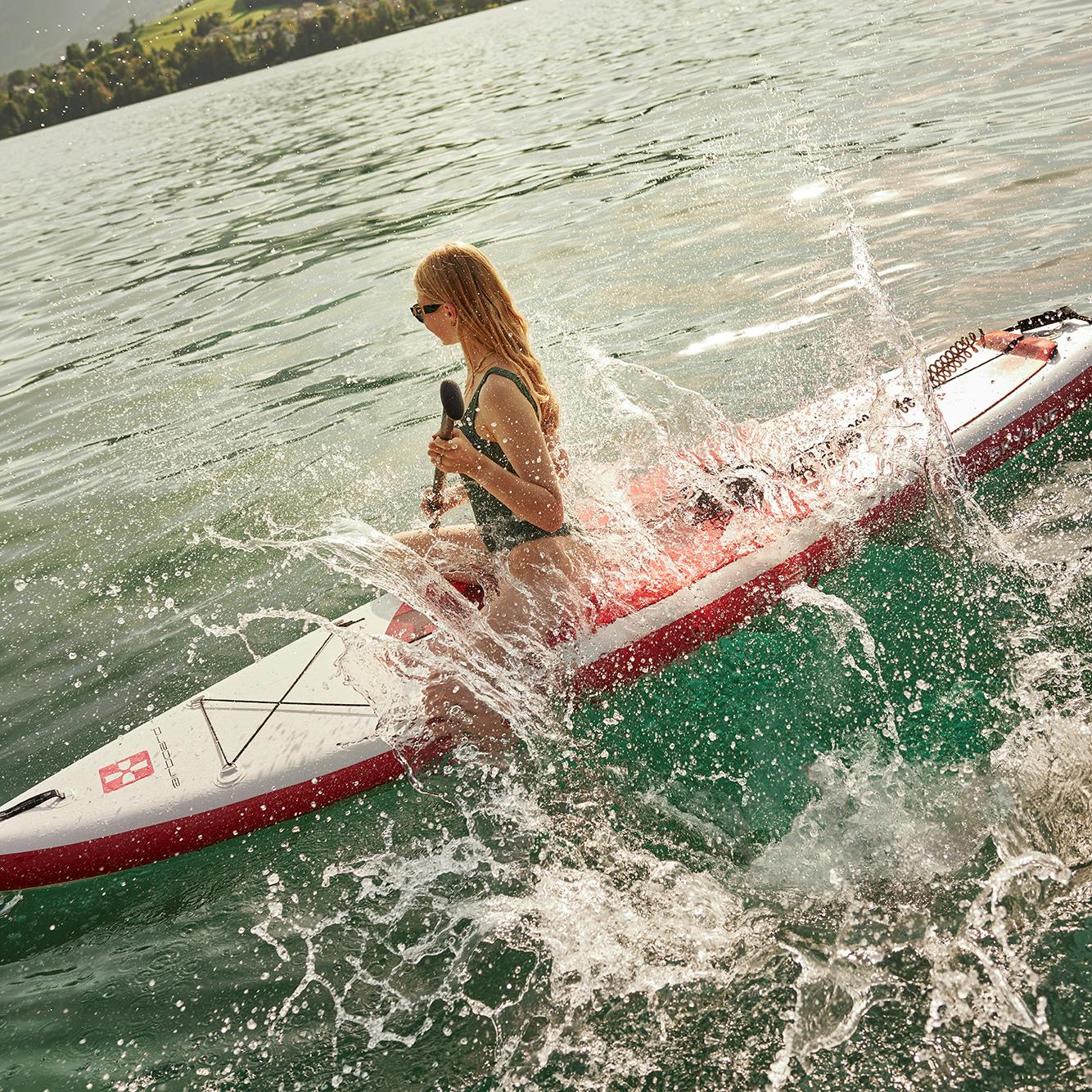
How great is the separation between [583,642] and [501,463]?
95 cm

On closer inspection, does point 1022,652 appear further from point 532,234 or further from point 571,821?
point 532,234

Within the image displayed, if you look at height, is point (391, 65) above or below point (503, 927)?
above

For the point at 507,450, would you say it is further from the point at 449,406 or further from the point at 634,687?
the point at 634,687

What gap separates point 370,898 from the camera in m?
4.05

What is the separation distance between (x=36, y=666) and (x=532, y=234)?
7.87 metres

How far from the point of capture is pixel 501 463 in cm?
408

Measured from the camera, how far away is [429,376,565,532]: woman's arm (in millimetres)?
3957

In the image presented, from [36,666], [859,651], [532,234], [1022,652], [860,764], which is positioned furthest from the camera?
[532,234]

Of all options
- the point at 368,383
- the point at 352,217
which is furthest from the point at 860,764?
the point at 352,217

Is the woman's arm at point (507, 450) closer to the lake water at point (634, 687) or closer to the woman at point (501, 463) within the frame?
the woman at point (501, 463)

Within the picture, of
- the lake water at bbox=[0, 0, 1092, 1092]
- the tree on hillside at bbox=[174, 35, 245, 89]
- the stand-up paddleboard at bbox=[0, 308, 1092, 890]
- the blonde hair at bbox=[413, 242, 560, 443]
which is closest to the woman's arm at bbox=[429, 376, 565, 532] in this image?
the blonde hair at bbox=[413, 242, 560, 443]

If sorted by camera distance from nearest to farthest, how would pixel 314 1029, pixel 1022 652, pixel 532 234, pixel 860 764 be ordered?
pixel 314 1029
pixel 860 764
pixel 1022 652
pixel 532 234

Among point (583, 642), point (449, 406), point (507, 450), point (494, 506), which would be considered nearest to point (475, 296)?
point (449, 406)

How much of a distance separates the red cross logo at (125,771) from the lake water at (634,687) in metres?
0.43
